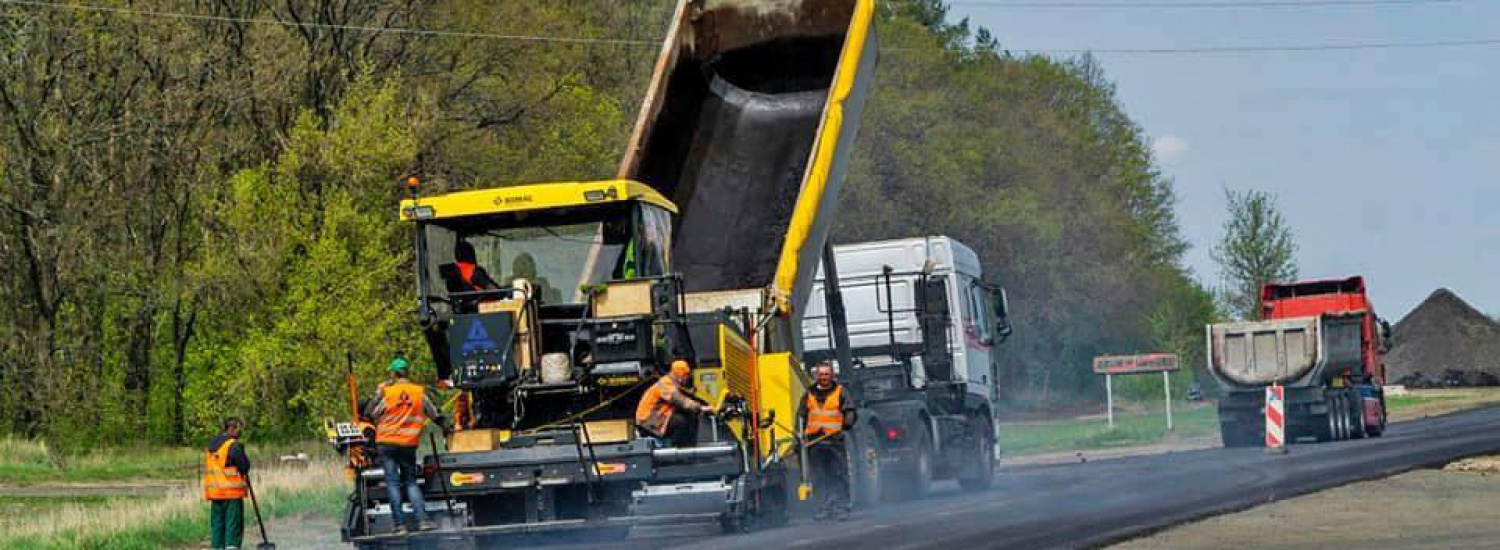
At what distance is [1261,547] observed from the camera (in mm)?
13664

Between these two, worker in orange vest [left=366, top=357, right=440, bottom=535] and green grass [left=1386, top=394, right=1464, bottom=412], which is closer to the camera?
worker in orange vest [left=366, top=357, right=440, bottom=535]

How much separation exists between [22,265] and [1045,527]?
31059 mm

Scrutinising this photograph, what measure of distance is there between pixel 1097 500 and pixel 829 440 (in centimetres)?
317

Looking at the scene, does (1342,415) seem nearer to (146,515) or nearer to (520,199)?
(146,515)

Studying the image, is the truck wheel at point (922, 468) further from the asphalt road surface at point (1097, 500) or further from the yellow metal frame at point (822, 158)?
the yellow metal frame at point (822, 158)

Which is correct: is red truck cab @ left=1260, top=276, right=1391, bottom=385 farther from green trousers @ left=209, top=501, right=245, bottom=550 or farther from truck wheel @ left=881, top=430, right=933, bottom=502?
green trousers @ left=209, top=501, right=245, bottom=550

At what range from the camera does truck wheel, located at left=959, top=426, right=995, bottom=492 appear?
24156 millimetres

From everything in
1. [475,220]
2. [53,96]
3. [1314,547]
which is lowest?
Result: [1314,547]

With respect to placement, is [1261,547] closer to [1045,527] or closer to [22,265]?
[1045,527]

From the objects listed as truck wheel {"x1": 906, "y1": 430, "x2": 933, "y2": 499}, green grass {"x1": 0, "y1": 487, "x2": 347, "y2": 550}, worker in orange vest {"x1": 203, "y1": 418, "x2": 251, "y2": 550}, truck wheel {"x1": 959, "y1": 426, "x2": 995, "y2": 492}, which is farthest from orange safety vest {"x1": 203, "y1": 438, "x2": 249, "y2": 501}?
A: truck wheel {"x1": 959, "y1": 426, "x2": 995, "y2": 492}

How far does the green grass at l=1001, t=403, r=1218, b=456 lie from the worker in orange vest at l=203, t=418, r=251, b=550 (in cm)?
2331

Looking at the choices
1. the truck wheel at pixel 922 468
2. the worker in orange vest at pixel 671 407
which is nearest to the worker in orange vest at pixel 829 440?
the worker in orange vest at pixel 671 407

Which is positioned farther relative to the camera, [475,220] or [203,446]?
[203,446]

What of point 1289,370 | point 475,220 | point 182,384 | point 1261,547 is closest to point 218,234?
point 182,384
